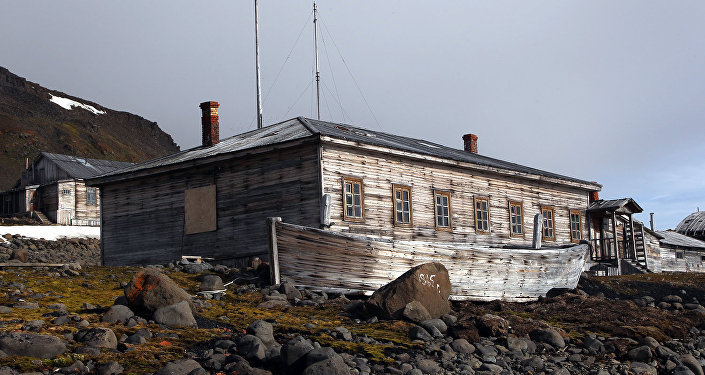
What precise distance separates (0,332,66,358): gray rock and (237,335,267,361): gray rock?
1987 mm

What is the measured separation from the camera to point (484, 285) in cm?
1588

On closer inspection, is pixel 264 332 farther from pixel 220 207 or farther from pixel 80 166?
pixel 80 166

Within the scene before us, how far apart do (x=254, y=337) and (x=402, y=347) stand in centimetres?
214

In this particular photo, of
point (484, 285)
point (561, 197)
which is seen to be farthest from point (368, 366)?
point (561, 197)

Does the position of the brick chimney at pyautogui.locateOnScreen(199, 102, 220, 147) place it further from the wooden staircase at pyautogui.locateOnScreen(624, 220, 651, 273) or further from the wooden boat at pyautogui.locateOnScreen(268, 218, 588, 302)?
the wooden staircase at pyautogui.locateOnScreen(624, 220, 651, 273)

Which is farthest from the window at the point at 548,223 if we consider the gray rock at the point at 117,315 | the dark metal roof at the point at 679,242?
the gray rock at the point at 117,315

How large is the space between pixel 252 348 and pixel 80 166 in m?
44.6

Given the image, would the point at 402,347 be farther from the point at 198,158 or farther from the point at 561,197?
the point at 561,197

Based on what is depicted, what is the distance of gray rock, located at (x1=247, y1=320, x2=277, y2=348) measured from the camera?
920cm

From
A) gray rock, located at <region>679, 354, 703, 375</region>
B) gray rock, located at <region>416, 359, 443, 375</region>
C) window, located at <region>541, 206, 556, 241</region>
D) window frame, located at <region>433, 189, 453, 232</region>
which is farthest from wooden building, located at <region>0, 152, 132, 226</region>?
gray rock, located at <region>679, 354, 703, 375</region>

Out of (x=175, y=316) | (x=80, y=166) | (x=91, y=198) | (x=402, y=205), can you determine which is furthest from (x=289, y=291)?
(x=80, y=166)

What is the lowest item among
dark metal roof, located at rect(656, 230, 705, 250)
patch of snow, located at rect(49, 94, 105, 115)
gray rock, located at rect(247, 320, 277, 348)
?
gray rock, located at rect(247, 320, 277, 348)

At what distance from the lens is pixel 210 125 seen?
23.0 m

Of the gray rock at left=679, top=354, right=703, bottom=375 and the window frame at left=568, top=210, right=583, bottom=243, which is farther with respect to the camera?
the window frame at left=568, top=210, right=583, bottom=243
